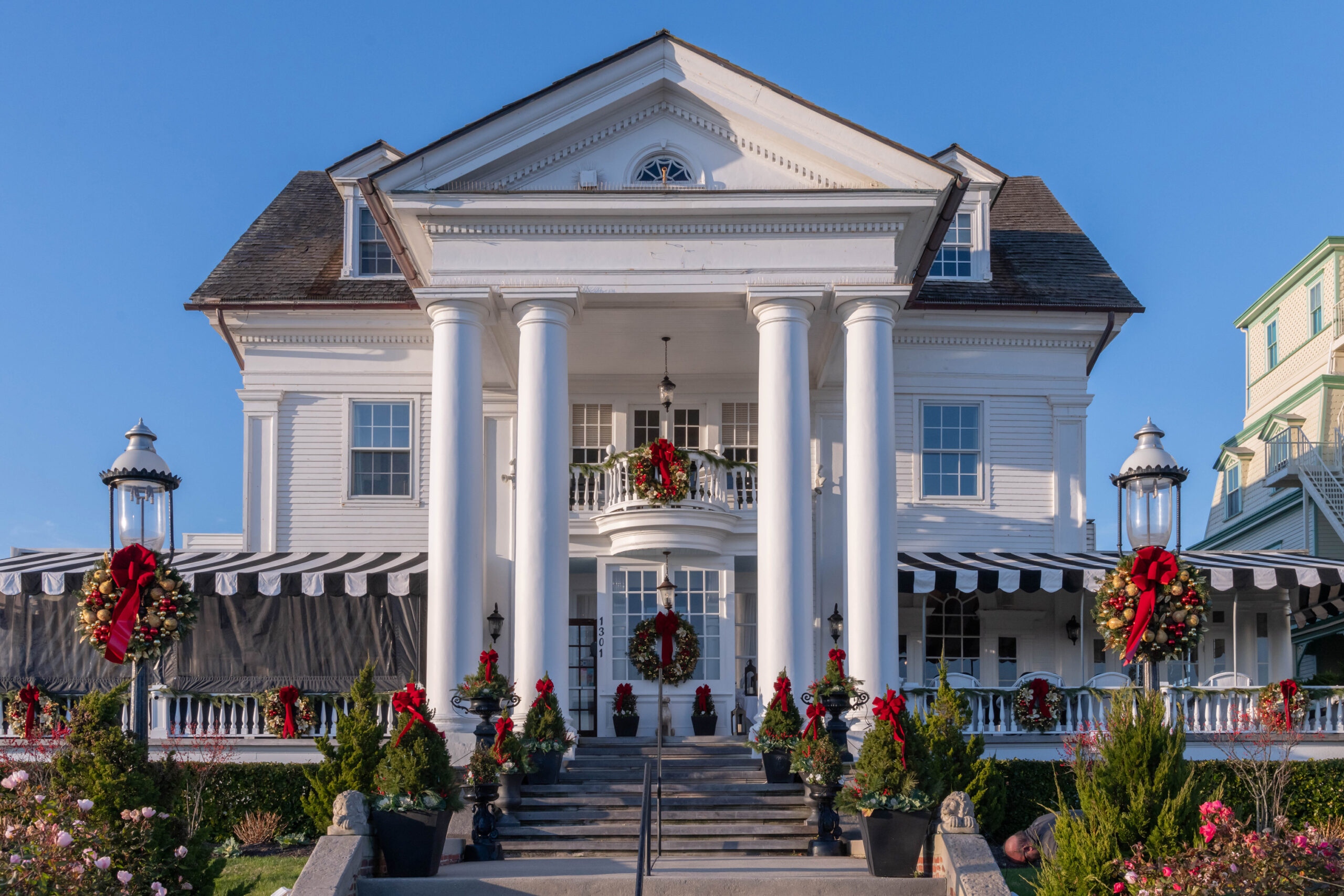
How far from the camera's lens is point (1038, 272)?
25.9 metres

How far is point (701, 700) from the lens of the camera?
21.8m

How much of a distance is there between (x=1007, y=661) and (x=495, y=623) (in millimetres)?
9402

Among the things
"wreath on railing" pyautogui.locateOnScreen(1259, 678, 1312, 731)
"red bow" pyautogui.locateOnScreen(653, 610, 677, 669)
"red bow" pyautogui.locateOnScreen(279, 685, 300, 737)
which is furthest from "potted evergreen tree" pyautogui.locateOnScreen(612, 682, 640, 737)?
"wreath on railing" pyautogui.locateOnScreen(1259, 678, 1312, 731)

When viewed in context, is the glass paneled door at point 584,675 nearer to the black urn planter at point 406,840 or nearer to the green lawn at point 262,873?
the green lawn at point 262,873

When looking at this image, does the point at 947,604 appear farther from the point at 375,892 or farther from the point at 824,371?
the point at 375,892

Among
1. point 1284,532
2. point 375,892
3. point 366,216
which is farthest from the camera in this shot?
point 1284,532

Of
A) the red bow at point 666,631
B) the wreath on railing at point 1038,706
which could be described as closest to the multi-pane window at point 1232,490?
the wreath on railing at point 1038,706

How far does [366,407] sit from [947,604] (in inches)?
449

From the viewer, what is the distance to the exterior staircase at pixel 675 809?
1547 cm

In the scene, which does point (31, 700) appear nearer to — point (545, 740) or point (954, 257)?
point (545, 740)

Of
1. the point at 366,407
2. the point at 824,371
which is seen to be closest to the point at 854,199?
the point at 824,371

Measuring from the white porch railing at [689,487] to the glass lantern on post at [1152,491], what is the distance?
8996 millimetres

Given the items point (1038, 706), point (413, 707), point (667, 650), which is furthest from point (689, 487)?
point (413, 707)

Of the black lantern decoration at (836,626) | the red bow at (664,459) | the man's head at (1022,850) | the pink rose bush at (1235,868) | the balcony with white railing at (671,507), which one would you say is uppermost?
the red bow at (664,459)
